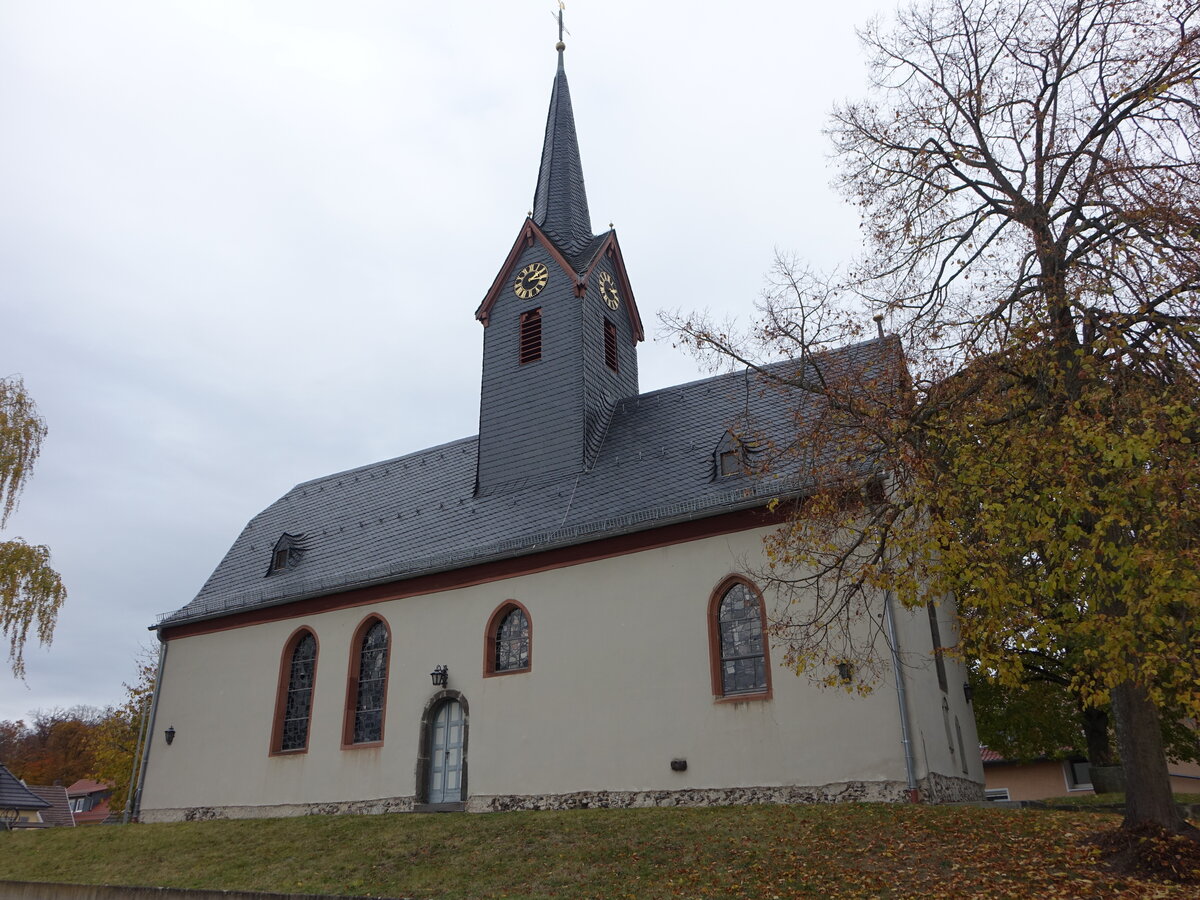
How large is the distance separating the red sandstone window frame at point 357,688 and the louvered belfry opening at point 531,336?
6.55m

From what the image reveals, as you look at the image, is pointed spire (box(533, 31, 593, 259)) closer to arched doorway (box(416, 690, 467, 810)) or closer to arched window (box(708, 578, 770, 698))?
arched window (box(708, 578, 770, 698))

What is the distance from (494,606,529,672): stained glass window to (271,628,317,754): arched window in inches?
169

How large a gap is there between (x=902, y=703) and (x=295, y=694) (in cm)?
1188

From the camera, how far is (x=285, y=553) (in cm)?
2106

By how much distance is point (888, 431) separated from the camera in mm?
9695

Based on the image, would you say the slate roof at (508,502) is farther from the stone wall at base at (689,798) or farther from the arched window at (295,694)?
the stone wall at base at (689,798)

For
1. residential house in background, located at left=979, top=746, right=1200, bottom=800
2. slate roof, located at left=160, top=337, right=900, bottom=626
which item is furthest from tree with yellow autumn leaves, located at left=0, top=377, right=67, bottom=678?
residential house in background, located at left=979, top=746, right=1200, bottom=800

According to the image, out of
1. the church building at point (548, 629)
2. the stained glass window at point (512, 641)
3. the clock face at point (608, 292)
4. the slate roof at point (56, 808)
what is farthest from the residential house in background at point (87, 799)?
the stained glass window at point (512, 641)

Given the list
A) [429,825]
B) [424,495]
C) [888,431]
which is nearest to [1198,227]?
[888,431]

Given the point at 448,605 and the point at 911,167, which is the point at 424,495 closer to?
the point at 448,605

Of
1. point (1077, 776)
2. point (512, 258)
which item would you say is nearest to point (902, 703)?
point (512, 258)

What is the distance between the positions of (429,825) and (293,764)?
212 inches

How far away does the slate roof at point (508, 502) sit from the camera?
15.8 m

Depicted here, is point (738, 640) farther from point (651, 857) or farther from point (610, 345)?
point (610, 345)
